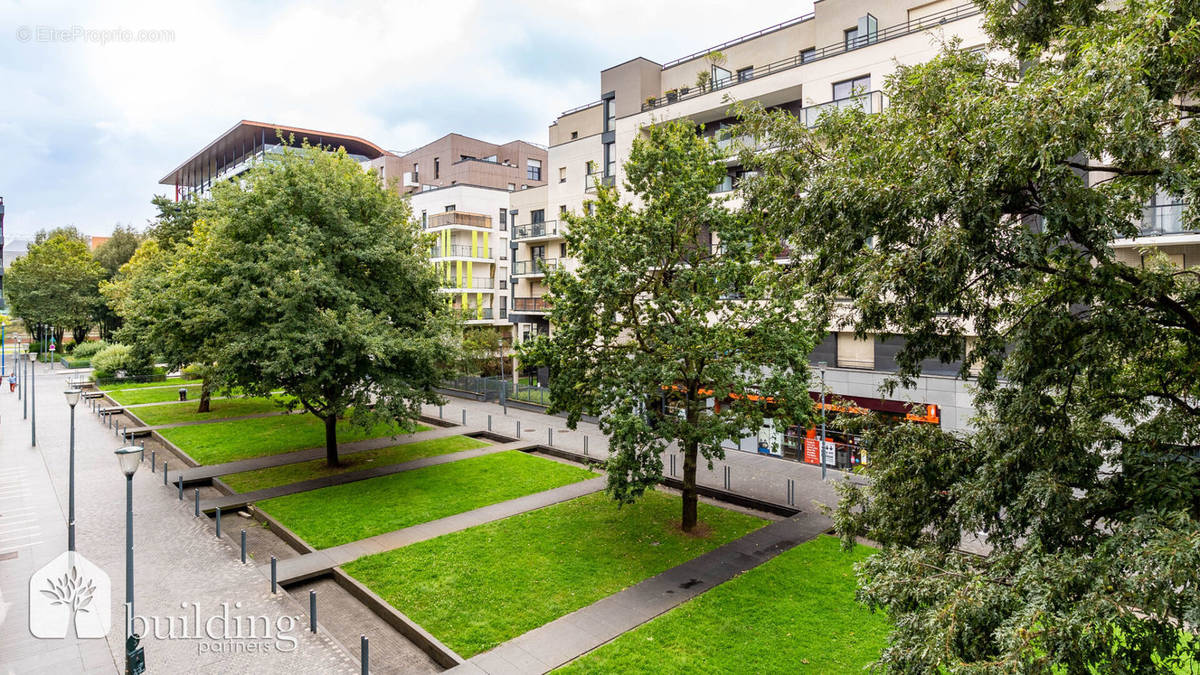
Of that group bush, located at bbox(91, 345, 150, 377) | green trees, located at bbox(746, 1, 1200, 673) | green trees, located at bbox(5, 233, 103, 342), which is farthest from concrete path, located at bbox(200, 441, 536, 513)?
green trees, located at bbox(5, 233, 103, 342)

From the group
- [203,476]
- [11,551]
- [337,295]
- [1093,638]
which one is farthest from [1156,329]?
[203,476]

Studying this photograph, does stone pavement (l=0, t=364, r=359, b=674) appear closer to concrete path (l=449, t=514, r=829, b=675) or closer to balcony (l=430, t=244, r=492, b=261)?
concrete path (l=449, t=514, r=829, b=675)

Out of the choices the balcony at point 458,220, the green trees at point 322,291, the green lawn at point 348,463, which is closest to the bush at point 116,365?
the balcony at point 458,220

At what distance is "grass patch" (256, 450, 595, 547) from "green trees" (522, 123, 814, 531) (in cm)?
496

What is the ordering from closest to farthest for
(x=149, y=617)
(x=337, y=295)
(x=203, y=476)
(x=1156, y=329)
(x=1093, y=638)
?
(x=1093, y=638) → (x=1156, y=329) → (x=149, y=617) → (x=337, y=295) → (x=203, y=476)

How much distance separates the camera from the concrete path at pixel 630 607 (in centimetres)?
938

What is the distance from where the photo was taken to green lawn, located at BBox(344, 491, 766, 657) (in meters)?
10.7

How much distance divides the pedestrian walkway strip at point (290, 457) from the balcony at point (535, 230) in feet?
49.5

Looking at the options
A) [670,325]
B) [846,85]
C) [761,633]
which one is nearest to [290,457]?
[670,325]

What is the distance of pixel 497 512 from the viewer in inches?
637

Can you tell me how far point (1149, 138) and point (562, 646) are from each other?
9440mm

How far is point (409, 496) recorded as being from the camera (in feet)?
57.7

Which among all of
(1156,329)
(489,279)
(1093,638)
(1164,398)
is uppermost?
(489,279)

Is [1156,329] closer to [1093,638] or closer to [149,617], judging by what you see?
[1093,638]
